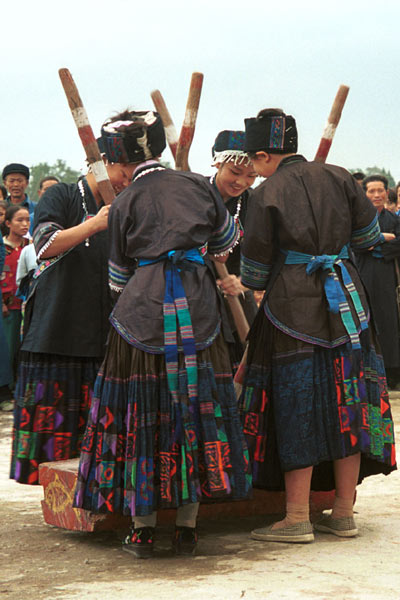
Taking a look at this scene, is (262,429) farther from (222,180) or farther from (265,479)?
(222,180)

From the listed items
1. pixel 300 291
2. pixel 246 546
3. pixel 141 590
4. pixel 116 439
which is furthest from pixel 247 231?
pixel 141 590

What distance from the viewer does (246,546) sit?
3.63m

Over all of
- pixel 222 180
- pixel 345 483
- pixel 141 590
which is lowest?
pixel 141 590

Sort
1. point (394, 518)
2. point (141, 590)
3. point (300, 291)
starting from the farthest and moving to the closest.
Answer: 1. point (394, 518)
2. point (300, 291)
3. point (141, 590)

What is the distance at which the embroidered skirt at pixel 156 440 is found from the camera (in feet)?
11.0

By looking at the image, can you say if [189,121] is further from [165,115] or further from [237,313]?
[237,313]

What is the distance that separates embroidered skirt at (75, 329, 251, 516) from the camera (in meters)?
3.36

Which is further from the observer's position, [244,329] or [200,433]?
[244,329]

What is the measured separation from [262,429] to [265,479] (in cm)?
22

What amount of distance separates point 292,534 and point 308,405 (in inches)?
20.5

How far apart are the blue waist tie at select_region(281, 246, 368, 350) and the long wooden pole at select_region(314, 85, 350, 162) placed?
2.61 feet

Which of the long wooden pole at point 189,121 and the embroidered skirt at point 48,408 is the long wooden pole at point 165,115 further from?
the embroidered skirt at point 48,408

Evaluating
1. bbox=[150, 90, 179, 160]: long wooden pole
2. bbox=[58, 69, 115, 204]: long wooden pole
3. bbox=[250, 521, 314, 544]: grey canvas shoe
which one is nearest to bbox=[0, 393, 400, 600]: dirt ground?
bbox=[250, 521, 314, 544]: grey canvas shoe

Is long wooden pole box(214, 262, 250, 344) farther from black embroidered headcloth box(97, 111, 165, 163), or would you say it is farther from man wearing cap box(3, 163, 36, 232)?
man wearing cap box(3, 163, 36, 232)
